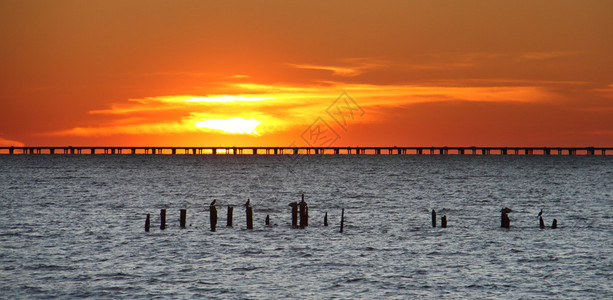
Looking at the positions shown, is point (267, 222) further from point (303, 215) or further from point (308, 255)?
point (308, 255)

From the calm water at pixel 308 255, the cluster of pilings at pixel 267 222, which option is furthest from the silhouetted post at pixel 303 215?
the calm water at pixel 308 255

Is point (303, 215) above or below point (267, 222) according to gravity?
above

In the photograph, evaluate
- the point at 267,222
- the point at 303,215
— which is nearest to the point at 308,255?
the point at 303,215

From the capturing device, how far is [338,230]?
42562mm

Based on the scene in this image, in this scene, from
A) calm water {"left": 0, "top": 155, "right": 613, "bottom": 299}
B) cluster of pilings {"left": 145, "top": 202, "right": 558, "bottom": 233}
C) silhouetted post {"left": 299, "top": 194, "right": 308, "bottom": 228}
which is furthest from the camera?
silhouetted post {"left": 299, "top": 194, "right": 308, "bottom": 228}

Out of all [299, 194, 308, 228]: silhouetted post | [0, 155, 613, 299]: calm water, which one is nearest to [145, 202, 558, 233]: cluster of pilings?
[299, 194, 308, 228]: silhouetted post

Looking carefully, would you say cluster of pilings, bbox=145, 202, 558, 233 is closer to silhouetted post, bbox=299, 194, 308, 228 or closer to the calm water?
silhouetted post, bbox=299, 194, 308, 228

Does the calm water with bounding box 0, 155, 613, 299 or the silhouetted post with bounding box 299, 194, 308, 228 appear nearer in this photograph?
the calm water with bounding box 0, 155, 613, 299

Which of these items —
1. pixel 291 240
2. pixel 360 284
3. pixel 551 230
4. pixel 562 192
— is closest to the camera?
pixel 360 284

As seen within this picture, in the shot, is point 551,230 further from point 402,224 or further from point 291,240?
point 291,240

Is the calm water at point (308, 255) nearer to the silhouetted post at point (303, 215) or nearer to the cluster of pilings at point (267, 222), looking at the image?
the cluster of pilings at point (267, 222)

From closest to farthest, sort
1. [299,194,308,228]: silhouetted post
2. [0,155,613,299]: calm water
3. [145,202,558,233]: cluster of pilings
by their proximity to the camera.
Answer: [0,155,613,299]: calm water
[145,202,558,233]: cluster of pilings
[299,194,308,228]: silhouetted post

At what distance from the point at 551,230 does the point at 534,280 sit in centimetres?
1581

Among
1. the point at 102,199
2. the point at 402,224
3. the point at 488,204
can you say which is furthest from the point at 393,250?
the point at 102,199
